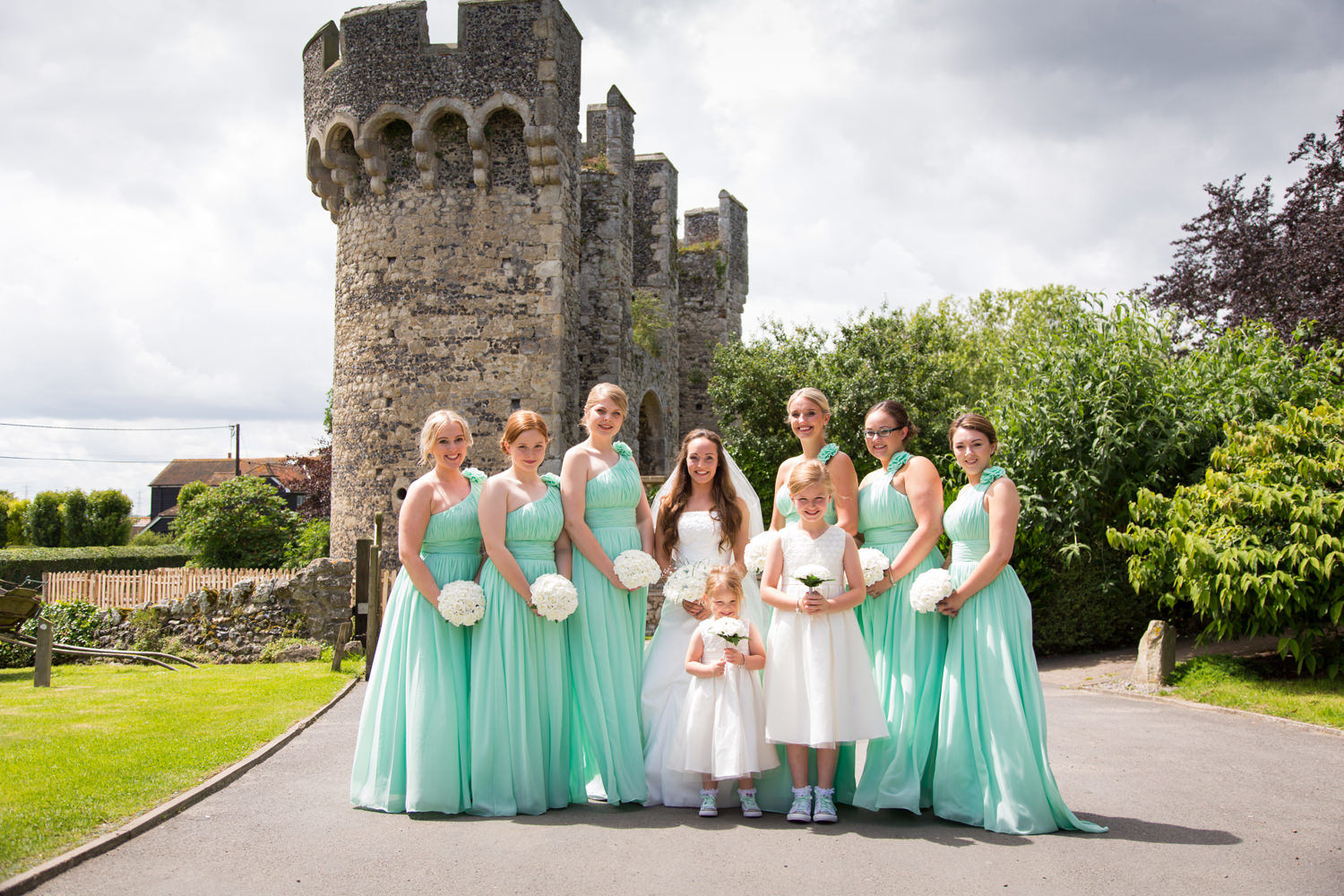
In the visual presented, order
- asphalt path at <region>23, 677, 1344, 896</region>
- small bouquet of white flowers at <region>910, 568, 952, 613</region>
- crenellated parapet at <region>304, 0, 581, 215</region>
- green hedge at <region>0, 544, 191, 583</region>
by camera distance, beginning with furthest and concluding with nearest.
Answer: green hedge at <region>0, 544, 191, 583</region>
crenellated parapet at <region>304, 0, 581, 215</region>
small bouquet of white flowers at <region>910, 568, 952, 613</region>
asphalt path at <region>23, 677, 1344, 896</region>

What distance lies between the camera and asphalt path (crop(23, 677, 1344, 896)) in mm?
4020

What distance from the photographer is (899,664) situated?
523 centimetres

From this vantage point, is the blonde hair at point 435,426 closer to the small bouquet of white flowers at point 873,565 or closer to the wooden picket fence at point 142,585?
the small bouquet of white flowers at point 873,565

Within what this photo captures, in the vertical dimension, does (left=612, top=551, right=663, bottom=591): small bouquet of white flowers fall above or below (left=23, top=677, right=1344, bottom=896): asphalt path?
above

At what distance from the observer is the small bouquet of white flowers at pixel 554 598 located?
522cm

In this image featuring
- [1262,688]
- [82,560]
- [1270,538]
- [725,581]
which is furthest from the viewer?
[82,560]

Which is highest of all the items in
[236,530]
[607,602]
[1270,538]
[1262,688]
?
[236,530]

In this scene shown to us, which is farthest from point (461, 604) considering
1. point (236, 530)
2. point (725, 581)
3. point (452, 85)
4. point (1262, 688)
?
point (236, 530)

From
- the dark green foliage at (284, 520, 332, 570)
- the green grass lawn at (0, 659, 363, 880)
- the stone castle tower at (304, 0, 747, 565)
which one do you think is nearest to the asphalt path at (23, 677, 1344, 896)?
the green grass lawn at (0, 659, 363, 880)

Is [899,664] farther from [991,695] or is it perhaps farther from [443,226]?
[443,226]

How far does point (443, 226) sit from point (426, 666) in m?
11.9

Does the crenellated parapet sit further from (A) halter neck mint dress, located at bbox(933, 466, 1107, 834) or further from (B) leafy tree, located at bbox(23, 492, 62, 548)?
(B) leafy tree, located at bbox(23, 492, 62, 548)

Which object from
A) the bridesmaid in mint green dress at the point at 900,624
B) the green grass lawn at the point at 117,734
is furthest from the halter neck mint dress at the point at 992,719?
the green grass lawn at the point at 117,734

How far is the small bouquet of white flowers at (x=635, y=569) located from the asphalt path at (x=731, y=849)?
1208mm
